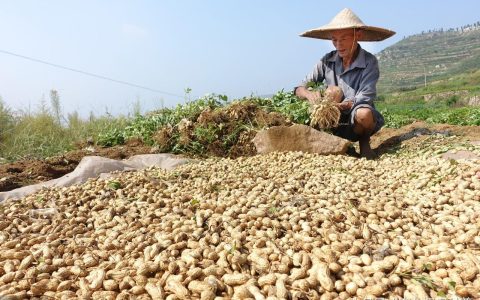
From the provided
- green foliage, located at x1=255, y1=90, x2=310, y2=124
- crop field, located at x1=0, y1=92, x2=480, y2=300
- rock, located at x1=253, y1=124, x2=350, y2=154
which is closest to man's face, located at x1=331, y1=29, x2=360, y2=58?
green foliage, located at x1=255, y1=90, x2=310, y2=124

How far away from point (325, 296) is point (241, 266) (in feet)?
1.24

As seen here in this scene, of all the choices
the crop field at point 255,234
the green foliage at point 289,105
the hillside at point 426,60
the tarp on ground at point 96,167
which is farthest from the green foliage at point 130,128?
the hillside at point 426,60

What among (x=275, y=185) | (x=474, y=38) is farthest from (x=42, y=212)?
(x=474, y=38)

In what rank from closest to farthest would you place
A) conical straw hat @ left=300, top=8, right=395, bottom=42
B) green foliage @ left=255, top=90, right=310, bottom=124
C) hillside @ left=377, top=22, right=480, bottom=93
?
conical straw hat @ left=300, top=8, right=395, bottom=42 < green foliage @ left=255, top=90, right=310, bottom=124 < hillside @ left=377, top=22, right=480, bottom=93

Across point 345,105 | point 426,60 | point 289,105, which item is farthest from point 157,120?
point 426,60

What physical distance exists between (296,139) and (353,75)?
95cm

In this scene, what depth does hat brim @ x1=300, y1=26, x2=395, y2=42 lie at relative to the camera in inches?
181

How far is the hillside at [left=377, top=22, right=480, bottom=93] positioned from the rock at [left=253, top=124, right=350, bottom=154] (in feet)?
153

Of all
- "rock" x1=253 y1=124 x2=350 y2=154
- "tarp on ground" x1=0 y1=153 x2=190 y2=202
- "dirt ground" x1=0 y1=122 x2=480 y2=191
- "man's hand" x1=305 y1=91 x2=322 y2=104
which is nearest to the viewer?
"tarp on ground" x1=0 y1=153 x2=190 y2=202

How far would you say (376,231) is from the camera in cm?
214

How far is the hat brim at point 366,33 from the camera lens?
4.60 metres

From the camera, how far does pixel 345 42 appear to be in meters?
4.54

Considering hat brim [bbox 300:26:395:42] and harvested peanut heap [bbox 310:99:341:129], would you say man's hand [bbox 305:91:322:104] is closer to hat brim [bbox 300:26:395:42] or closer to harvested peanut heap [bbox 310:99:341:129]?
harvested peanut heap [bbox 310:99:341:129]

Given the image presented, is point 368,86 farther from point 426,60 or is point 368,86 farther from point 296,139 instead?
point 426,60
